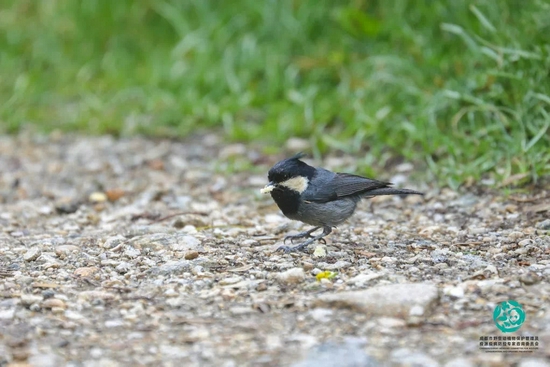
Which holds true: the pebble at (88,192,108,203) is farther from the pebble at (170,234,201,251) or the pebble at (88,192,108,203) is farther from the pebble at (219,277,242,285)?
the pebble at (219,277,242,285)

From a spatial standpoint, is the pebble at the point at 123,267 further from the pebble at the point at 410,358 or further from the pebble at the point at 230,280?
the pebble at the point at 410,358

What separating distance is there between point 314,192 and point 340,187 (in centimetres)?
17

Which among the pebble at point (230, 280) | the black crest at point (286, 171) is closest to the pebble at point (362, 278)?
the pebble at point (230, 280)

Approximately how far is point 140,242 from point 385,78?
2.83 metres

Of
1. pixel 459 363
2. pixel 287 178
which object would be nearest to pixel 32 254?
pixel 287 178

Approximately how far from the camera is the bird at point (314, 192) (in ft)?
13.6

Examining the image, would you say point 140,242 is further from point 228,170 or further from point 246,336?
point 228,170

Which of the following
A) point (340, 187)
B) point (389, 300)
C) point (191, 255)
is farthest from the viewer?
point (340, 187)

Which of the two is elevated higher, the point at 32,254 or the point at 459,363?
the point at 32,254

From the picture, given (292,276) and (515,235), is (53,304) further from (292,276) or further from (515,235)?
(515,235)

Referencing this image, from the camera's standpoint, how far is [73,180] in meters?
5.84

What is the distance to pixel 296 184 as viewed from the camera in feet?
13.7

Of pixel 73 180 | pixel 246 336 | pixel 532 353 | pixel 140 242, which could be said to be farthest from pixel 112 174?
pixel 532 353

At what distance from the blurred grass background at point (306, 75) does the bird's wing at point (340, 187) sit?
3.10 ft
